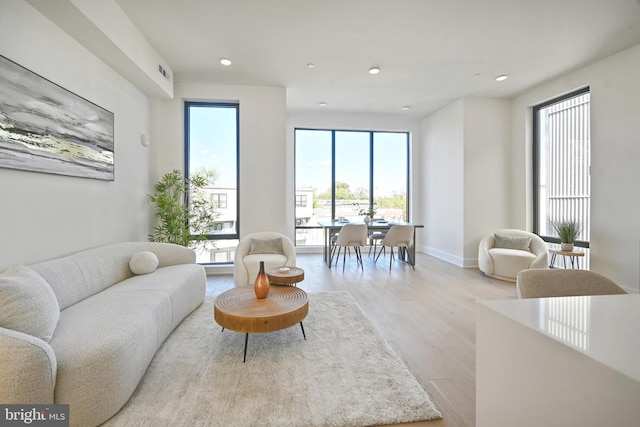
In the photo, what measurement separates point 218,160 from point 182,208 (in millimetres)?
1086

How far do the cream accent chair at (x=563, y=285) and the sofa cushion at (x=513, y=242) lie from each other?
3.50m

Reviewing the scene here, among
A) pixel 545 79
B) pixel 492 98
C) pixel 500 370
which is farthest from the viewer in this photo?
pixel 492 98

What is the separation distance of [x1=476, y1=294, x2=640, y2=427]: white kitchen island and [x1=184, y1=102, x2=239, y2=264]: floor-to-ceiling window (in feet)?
14.4

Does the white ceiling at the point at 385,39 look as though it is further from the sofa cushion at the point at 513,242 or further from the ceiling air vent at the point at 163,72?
the sofa cushion at the point at 513,242

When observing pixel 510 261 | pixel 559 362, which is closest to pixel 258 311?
pixel 559 362

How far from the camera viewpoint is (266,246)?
4.21 meters

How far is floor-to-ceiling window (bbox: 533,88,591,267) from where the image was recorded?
14.1 ft

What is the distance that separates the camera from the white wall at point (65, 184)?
6.82 ft

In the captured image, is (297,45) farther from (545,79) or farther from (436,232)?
(436,232)

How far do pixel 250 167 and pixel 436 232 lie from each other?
4243 mm

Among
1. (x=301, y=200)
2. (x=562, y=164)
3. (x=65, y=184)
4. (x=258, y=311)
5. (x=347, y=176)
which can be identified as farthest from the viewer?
(x=347, y=176)

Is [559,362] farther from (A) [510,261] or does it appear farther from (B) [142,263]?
(A) [510,261]

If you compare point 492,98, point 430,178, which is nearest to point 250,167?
point 430,178

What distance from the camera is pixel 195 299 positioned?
3.11m
